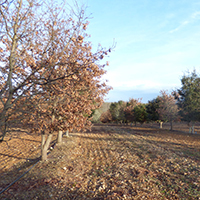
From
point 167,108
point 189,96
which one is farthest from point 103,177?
point 167,108

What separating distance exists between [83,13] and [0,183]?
7.66 m

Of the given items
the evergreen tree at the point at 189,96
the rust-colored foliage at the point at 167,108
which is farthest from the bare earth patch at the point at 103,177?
the rust-colored foliage at the point at 167,108

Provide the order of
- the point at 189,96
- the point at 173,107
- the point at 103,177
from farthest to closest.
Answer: the point at 173,107, the point at 189,96, the point at 103,177

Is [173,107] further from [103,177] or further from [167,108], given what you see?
[103,177]

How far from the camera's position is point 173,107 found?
30469 millimetres

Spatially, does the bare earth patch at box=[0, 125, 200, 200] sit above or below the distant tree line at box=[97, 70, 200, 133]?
below

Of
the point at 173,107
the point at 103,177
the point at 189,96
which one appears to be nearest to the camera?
the point at 103,177

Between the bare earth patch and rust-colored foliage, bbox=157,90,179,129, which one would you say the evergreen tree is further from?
the bare earth patch

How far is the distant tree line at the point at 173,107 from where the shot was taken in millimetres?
22156

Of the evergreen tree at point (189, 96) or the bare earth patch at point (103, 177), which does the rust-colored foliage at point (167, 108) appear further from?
the bare earth patch at point (103, 177)

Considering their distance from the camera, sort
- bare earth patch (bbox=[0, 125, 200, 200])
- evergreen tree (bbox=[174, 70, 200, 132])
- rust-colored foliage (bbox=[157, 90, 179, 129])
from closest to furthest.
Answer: bare earth patch (bbox=[0, 125, 200, 200]), evergreen tree (bbox=[174, 70, 200, 132]), rust-colored foliage (bbox=[157, 90, 179, 129])

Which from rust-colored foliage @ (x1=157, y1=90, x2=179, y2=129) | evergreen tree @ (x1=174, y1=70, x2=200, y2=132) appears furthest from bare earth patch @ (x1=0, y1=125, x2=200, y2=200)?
rust-colored foliage @ (x1=157, y1=90, x2=179, y2=129)

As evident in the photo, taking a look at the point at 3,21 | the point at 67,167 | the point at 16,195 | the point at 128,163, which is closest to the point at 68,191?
the point at 16,195

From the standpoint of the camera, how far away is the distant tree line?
22156 mm
